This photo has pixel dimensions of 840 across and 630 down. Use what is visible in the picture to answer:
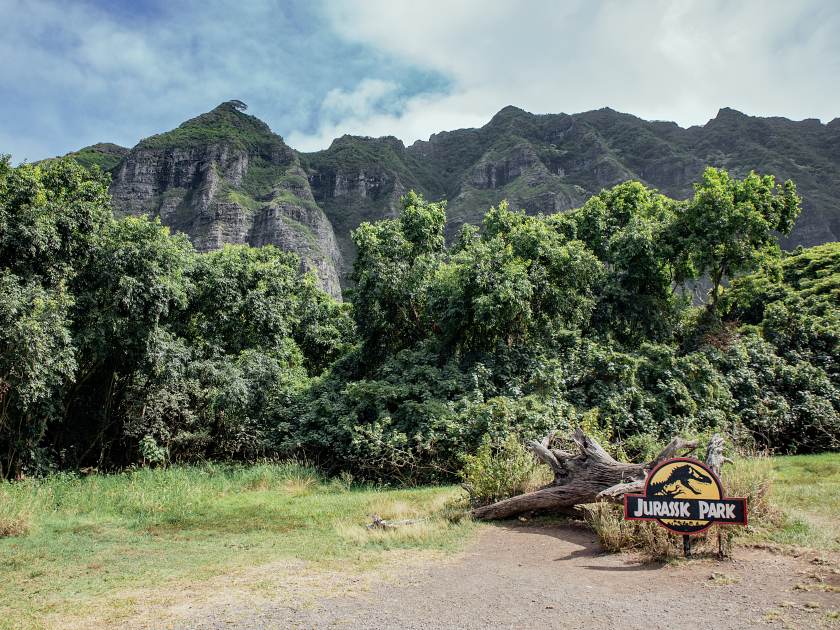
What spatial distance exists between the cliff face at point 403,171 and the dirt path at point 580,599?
7879cm

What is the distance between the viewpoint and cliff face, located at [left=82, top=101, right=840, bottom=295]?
3533 inches

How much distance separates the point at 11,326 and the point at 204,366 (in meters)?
5.56

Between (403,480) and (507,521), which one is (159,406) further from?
(507,521)

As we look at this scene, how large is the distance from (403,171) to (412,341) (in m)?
111

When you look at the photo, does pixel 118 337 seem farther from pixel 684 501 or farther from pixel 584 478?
pixel 684 501

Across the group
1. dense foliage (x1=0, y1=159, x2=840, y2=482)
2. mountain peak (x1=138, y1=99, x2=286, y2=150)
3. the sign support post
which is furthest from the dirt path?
mountain peak (x1=138, y1=99, x2=286, y2=150)

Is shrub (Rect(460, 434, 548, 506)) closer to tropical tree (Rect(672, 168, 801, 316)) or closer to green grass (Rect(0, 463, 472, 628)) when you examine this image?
green grass (Rect(0, 463, 472, 628))

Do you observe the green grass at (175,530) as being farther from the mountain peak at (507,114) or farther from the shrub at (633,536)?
the mountain peak at (507,114)

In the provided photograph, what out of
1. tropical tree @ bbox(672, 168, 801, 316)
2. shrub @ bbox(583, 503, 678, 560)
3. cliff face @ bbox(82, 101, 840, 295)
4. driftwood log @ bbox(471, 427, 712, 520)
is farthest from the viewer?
cliff face @ bbox(82, 101, 840, 295)

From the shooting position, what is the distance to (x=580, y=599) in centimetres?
518

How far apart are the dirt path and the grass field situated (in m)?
1.03

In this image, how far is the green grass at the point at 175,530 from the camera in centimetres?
626

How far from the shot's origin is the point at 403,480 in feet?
45.4

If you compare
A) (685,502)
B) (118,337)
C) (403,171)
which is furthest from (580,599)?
(403,171)
